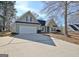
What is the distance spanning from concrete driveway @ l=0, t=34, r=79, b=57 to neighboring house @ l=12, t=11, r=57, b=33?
268 millimetres

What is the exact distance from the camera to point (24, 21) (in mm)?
7473

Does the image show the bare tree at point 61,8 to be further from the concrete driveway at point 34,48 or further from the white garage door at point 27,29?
the concrete driveway at point 34,48

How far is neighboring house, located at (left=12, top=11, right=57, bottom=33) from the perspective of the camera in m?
7.07

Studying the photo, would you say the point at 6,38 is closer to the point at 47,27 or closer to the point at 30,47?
the point at 30,47

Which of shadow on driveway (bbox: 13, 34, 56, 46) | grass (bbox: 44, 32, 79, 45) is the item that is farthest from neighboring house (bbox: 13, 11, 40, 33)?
grass (bbox: 44, 32, 79, 45)

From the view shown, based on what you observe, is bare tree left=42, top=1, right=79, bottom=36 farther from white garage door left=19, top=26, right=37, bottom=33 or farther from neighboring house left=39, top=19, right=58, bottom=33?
white garage door left=19, top=26, right=37, bottom=33

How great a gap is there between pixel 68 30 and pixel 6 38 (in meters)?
2.67

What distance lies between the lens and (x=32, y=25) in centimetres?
736

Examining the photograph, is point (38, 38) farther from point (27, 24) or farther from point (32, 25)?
point (27, 24)

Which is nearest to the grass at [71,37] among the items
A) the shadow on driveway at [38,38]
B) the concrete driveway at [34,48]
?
the concrete driveway at [34,48]

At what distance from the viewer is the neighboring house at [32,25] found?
7074 mm

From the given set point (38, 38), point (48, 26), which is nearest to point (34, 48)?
point (38, 38)

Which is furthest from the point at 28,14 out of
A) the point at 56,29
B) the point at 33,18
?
the point at 56,29

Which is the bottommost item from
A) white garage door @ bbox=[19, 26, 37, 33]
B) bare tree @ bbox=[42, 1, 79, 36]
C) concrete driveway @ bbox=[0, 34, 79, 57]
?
concrete driveway @ bbox=[0, 34, 79, 57]
